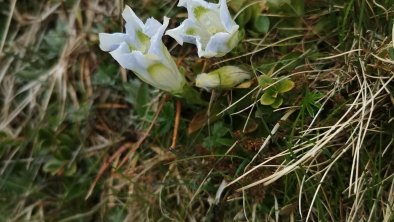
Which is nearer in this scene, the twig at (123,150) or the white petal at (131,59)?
the white petal at (131,59)

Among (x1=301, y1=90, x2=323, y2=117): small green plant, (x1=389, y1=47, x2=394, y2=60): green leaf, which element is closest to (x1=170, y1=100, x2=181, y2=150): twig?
(x1=301, y1=90, x2=323, y2=117): small green plant

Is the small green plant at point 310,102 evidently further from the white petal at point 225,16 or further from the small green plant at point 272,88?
the white petal at point 225,16

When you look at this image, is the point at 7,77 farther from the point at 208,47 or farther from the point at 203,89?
the point at 208,47

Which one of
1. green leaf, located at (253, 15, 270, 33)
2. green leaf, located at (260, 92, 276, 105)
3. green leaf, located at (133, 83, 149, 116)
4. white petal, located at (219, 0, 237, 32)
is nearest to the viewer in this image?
white petal, located at (219, 0, 237, 32)

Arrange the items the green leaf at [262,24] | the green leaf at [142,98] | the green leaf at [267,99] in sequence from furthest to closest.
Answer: the green leaf at [142,98], the green leaf at [262,24], the green leaf at [267,99]

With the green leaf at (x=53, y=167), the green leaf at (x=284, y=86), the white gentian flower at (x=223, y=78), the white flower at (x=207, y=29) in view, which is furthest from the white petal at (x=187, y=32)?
the green leaf at (x=53, y=167)

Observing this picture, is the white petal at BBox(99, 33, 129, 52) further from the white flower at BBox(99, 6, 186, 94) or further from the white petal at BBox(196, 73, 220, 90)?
the white petal at BBox(196, 73, 220, 90)

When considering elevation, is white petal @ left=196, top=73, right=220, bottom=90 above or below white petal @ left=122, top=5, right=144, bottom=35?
below
